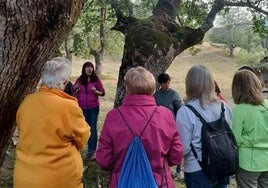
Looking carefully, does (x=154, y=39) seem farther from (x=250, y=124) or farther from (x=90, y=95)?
(x=250, y=124)

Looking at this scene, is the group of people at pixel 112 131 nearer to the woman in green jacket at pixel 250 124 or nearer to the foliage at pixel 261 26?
the woman in green jacket at pixel 250 124

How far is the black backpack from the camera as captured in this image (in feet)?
13.1

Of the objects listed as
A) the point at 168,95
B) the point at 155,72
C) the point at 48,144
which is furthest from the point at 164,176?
the point at 155,72

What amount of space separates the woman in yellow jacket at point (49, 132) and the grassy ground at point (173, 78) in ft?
11.3

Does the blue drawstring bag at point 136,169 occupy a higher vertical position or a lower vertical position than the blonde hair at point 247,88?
lower

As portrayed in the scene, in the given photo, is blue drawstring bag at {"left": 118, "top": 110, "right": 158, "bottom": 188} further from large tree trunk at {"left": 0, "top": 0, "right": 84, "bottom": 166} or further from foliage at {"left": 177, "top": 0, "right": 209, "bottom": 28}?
foliage at {"left": 177, "top": 0, "right": 209, "bottom": 28}

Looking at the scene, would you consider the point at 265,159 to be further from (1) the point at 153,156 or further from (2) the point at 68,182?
(2) the point at 68,182

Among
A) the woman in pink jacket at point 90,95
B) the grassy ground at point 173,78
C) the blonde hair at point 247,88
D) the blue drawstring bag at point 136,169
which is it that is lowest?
the grassy ground at point 173,78

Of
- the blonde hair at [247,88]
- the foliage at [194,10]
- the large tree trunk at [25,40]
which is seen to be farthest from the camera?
the foliage at [194,10]

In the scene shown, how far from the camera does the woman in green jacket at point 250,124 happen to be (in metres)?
4.42

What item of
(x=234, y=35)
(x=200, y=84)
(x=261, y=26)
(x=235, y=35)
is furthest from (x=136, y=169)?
(x=234, y=35)

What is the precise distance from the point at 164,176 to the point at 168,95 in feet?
11.9

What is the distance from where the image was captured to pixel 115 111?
3.71 m

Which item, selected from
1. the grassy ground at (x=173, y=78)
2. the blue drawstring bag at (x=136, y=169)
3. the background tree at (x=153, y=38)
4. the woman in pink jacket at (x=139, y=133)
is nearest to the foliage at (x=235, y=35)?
the grassy ground at (x=173, y=78)
